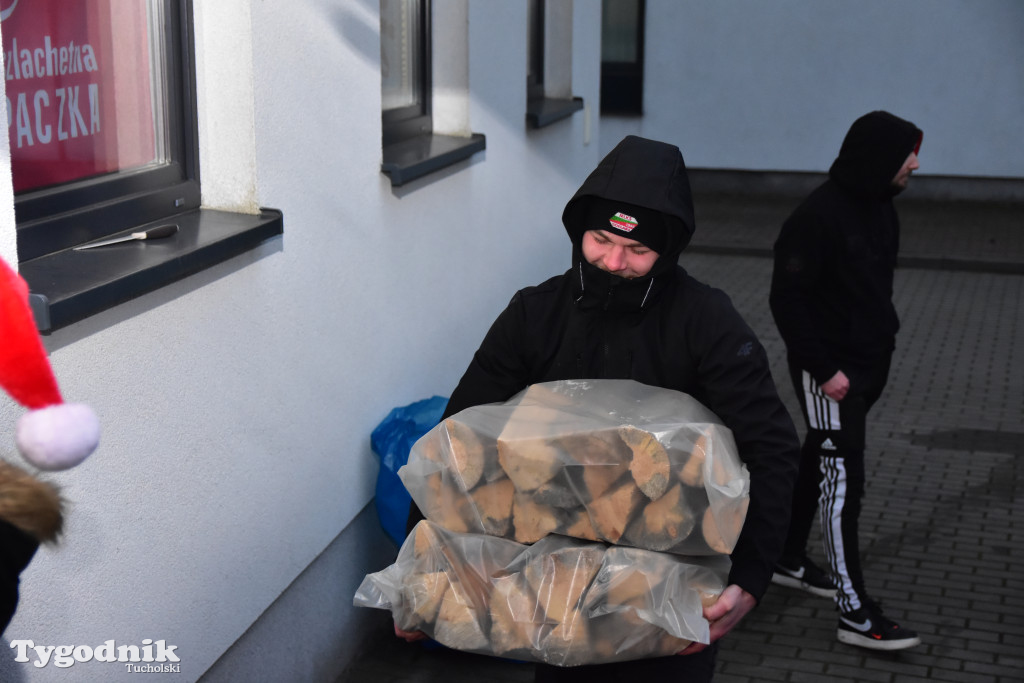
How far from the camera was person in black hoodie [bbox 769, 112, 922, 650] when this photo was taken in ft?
12.7

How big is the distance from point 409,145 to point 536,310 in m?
2.40

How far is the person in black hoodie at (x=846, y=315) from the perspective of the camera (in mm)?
3857

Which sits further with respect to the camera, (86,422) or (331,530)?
(331,530)

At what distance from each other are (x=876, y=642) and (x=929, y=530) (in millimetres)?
1243

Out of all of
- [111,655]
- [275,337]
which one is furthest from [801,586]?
[111,655]

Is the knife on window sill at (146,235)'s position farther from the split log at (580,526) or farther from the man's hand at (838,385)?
the man's hand at (838,385)

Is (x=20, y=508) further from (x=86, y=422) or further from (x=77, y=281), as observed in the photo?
(x=77, y=281)

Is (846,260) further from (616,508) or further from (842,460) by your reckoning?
(616,508)

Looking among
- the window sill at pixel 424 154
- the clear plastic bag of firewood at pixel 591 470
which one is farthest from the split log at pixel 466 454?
the window sill at pixel 424 154

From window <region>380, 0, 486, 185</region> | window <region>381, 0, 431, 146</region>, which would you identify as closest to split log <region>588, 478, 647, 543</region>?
window <region>380, 0, 486, 185</region>

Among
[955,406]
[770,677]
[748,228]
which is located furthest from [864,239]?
[748,228]

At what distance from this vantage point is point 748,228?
525 inches

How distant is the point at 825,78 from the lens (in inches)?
583

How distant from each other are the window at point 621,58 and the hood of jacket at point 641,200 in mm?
13767
